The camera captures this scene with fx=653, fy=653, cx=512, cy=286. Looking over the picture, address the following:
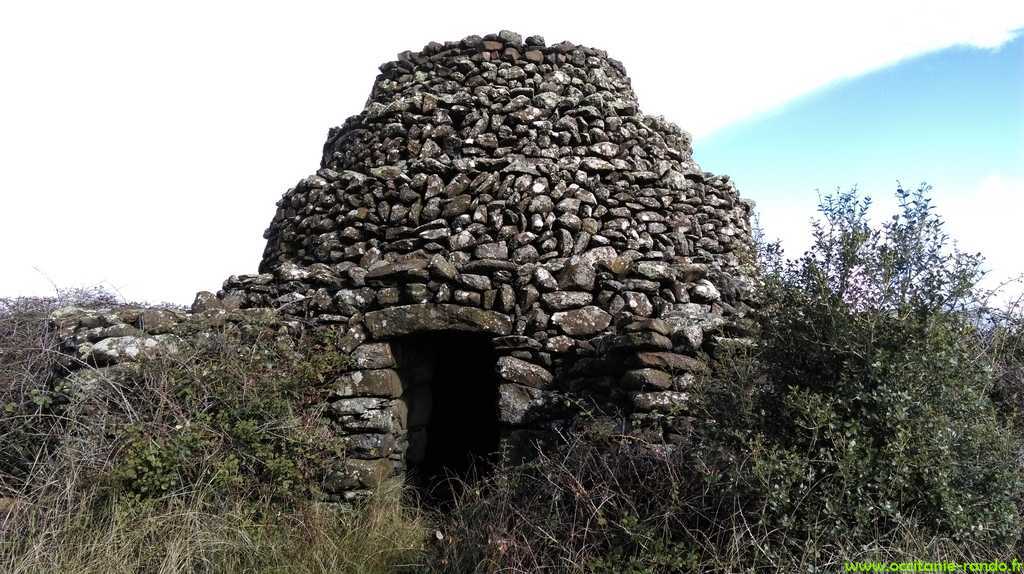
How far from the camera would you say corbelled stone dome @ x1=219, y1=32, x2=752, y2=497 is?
510cm

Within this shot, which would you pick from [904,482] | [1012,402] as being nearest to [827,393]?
[904,482]

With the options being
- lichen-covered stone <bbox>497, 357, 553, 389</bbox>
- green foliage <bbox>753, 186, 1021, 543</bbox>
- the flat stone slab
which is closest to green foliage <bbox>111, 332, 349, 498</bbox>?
the flat stone slab

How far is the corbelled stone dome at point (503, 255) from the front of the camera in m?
5.10

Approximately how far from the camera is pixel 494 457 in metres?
6.38

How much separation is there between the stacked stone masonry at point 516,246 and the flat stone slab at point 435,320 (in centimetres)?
1

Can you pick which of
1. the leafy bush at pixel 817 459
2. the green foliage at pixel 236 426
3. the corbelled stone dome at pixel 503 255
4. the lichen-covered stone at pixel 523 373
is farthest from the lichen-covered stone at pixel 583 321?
the green foliage at pixel 236 426

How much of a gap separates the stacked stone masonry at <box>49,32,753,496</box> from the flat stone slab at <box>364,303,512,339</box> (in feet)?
0.04

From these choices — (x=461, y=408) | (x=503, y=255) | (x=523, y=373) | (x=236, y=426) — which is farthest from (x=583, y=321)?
(x=461, y=408)

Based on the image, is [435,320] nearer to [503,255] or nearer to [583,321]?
[503,255]

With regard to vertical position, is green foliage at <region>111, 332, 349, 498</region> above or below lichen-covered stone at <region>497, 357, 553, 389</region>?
below

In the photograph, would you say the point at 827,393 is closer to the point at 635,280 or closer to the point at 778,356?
the point at 778,356

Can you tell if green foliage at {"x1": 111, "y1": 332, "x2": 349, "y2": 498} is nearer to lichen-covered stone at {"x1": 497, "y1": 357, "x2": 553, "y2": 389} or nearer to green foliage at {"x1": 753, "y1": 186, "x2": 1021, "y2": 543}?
lichen-covered stone at {"x1": 497, "y1": 357, "x2": 553, "y2": 389}

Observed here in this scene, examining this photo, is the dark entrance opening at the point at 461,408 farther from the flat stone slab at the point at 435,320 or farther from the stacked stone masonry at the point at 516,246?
the flat stone slab at the point at 435,320

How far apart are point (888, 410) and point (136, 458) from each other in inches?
178
